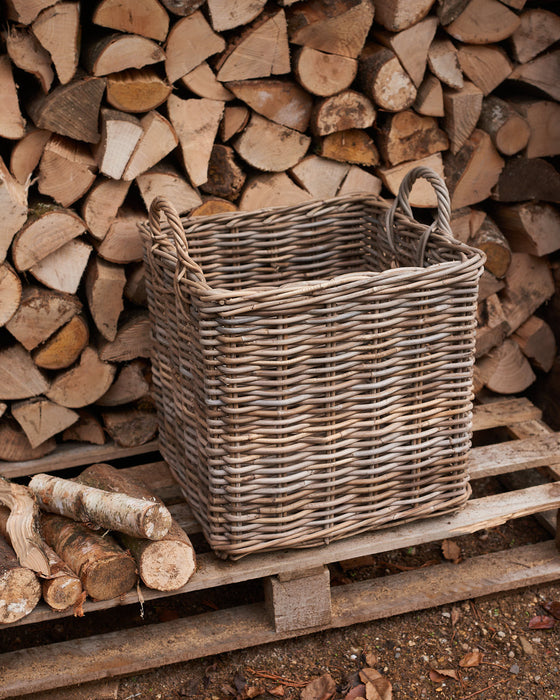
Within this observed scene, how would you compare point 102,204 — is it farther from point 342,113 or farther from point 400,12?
point 400,12

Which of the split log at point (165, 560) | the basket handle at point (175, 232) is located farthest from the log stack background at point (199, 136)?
the split log at point (165, 560)

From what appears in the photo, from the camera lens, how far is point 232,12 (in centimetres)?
204

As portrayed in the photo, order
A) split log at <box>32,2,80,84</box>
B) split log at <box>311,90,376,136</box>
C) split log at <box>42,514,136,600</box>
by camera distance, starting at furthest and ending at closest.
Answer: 1. split log at <box>311,90,376,136</box>
2. split log at <box>32,2,80,84</box>
3. split log at <box>42,514,136,600</box>

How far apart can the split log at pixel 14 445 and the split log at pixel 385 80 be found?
4.61 ft

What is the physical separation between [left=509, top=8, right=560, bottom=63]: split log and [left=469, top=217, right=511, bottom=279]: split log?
52 centimetres

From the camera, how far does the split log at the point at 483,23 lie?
7.41 feet

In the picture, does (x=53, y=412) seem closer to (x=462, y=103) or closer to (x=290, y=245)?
(x=290, y=245)

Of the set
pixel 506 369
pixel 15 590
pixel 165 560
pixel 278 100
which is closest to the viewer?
pixel 15 590

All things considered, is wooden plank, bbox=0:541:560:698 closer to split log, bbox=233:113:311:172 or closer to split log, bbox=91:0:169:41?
split log, bbox=233:113:311:172

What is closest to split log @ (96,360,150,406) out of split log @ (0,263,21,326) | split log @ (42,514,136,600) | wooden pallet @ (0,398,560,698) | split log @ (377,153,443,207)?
wooden pallet @ (0,398,560,698)

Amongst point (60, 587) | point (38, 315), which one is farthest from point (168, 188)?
point (60, 587)

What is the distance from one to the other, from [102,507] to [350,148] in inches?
49.1

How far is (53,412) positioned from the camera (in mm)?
2254

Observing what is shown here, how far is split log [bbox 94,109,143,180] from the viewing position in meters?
2.01
